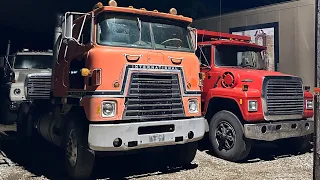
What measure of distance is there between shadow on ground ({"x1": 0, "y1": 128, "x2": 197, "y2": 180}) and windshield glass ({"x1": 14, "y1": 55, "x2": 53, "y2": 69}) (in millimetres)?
3666

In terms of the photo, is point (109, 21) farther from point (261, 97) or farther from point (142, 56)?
point (261, 97)

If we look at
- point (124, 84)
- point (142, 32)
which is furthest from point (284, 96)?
point (124, 84)

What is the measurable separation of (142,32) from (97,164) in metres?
3.03

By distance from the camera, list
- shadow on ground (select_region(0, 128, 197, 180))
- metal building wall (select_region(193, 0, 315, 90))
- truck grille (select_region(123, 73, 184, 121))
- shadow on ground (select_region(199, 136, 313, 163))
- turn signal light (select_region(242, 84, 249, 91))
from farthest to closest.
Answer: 1. metal building wall (select_region(193, 0, 315, 90))
2. shadow on ground (select_region(199, 136, 313, 163))
3. turn signal light (select_region(242, 84, 249, 91))
4. shadow on ground (select_region(0, 128, 197, 180))
5. truck grille (select_region(123, 73, 184, 121))

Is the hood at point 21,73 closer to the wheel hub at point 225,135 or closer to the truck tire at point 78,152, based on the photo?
the truck tire at point 78,152

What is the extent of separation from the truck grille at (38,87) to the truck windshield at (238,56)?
4.98m

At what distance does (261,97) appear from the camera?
7.31m

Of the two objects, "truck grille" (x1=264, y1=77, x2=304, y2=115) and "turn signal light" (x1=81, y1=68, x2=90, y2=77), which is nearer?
"turn signal light" (x1=81, y1=68, x2=90, y2=77)

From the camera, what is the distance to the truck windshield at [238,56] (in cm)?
846

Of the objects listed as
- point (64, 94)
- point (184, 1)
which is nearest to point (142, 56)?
point (64, 94)

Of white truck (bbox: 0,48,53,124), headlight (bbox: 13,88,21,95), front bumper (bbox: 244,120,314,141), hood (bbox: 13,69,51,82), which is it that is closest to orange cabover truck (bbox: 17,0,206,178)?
front bumper (bbox: 244,120,314,141)

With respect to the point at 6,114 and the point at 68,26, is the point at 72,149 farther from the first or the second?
the point at 6,114

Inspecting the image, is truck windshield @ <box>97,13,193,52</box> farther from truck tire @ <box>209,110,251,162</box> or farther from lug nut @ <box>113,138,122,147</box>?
truck tire @ <box>209,110,251,162</box>

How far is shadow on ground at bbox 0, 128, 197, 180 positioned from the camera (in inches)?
258
